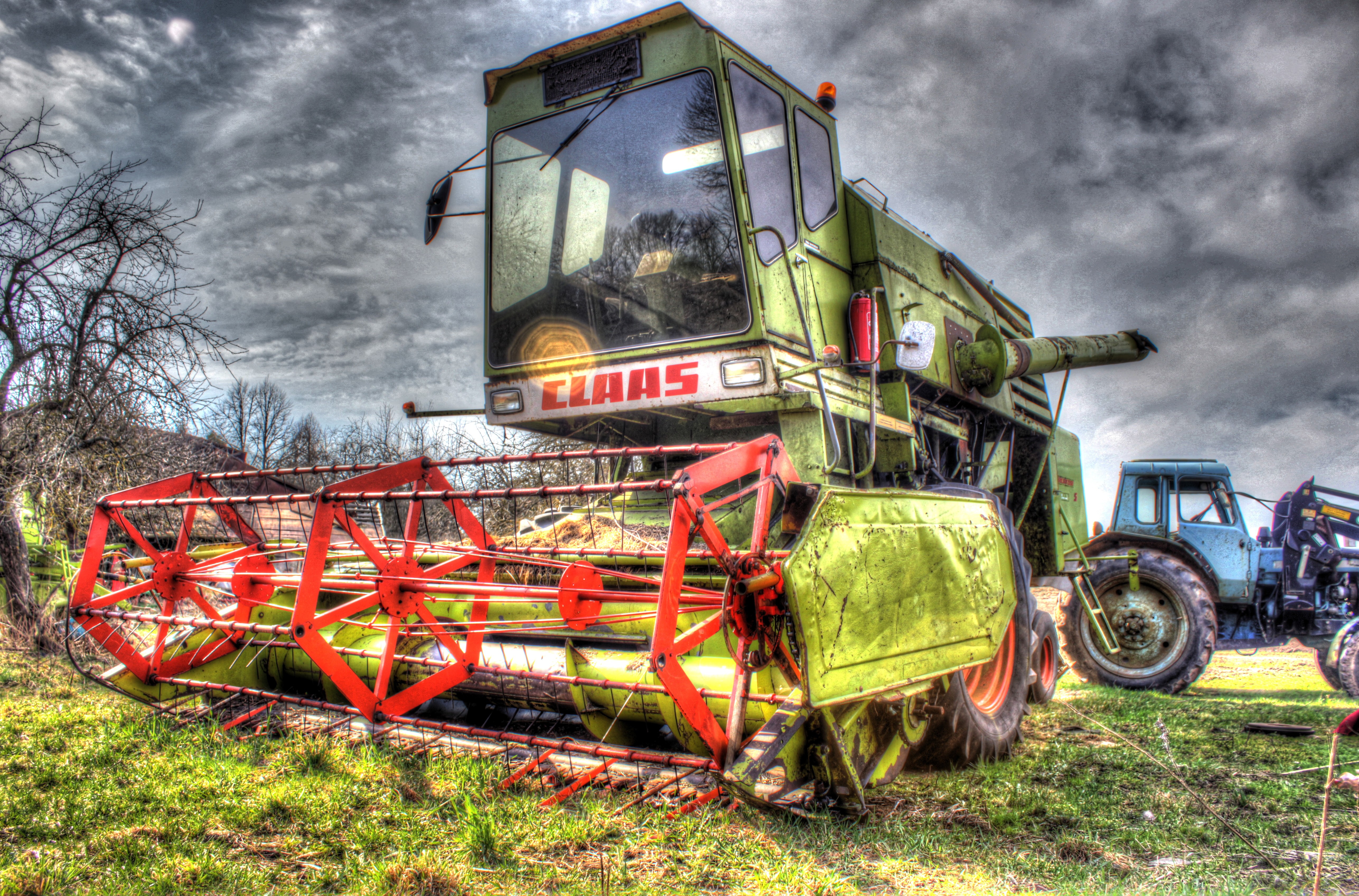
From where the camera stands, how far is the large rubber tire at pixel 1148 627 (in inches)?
290

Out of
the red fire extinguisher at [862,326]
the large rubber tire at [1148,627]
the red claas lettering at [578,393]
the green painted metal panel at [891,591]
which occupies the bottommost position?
the large rubber tire at [1148,627]

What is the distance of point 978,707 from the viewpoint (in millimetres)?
3680

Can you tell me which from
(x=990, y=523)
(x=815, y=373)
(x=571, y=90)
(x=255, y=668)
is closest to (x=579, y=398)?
(x=815, y=373)

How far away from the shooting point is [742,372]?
12.3ft

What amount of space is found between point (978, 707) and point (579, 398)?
238cm

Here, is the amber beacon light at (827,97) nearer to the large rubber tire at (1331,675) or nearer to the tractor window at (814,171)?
the tractor window at (814,171)

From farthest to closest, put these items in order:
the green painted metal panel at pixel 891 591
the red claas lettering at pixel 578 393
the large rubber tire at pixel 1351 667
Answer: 1. the large rubber tire at pixel 1351 667
2. the red claas lettering at pixel 578 393
3. the green painted metal panel at pixel 891 591

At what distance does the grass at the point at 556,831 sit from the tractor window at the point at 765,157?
2.51m

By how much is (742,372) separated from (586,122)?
1608 millimetres

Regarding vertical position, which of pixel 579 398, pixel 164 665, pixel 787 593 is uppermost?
pixel 579 398

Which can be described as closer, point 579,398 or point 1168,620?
point 579,398

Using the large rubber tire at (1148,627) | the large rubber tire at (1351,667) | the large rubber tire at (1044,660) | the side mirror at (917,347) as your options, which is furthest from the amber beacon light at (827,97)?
the large rubber tire at (1351,667)

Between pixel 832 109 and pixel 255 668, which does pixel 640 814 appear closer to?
pixel 255 668

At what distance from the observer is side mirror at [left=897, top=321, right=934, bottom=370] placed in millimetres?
3750
